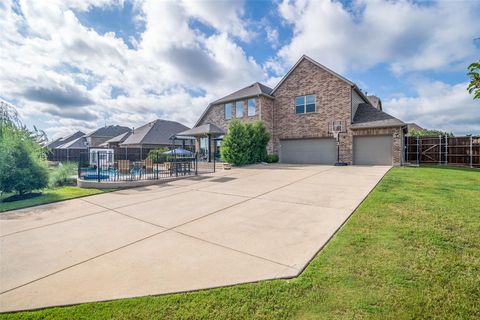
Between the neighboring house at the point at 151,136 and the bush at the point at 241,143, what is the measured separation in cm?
1224

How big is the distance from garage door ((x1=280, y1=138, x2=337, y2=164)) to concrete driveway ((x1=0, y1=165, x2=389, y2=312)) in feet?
40.6

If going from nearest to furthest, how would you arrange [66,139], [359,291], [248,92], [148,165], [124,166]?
[359,291]
[124,166]
[148,165]
[248,92]
[66,139]

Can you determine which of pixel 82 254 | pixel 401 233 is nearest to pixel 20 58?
pixel 82 254

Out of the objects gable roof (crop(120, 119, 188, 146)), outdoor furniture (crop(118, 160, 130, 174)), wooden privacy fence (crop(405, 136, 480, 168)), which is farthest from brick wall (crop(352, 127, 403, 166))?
gable roof (crop(120, 119, 188, 146))

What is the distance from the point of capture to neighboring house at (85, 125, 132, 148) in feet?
124

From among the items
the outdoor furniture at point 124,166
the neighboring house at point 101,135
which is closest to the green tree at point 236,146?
the outdoor furniture at point 124,166

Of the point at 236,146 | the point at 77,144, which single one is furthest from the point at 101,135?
the point at 236,146

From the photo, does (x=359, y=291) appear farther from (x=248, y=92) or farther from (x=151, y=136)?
(x=151, y=136)

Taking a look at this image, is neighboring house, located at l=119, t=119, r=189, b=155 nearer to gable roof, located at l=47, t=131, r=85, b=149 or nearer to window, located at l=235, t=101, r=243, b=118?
window, located at l=235, t=101, r=243, b=118

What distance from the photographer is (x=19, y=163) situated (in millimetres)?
9570

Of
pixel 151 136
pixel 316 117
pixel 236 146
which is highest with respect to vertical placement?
pixel 316 117

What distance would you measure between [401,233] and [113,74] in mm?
18971

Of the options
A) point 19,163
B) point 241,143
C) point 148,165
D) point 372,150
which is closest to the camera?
point 19,163

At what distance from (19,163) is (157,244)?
9.88 m
